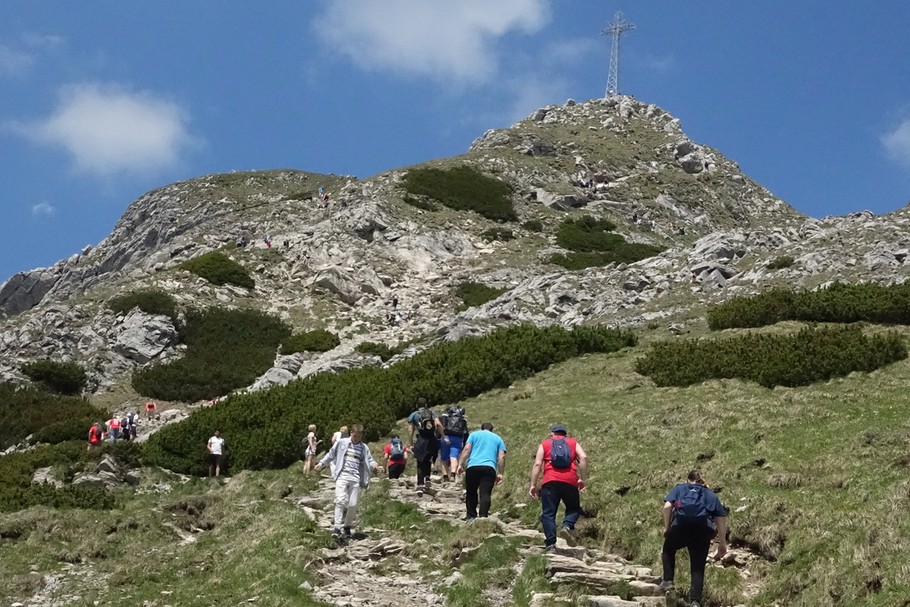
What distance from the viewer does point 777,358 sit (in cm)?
2522

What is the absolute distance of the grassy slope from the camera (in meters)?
11.2

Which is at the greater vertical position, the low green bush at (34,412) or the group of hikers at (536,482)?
the low green bush at (34,412)

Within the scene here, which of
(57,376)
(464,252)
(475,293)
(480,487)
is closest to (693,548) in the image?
(480,487)

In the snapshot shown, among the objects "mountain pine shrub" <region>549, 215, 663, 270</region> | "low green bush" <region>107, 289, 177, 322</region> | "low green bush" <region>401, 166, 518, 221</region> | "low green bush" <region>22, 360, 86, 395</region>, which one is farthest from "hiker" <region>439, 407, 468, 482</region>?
"low green bush" <region>401, 166, 518, 221</region>

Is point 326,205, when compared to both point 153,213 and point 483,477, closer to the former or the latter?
point 153,213

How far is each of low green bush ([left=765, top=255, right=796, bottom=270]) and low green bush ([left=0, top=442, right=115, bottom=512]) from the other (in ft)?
99.5

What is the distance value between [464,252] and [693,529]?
5338cm

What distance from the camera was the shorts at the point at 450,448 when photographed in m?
20.0

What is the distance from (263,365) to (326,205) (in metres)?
26.7

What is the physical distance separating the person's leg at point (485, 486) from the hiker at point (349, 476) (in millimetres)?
1954

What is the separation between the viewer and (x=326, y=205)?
7156 centimetres

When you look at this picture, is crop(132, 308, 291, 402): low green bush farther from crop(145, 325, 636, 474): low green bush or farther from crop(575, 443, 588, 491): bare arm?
crop(575, 443, 588, 491): bare arm

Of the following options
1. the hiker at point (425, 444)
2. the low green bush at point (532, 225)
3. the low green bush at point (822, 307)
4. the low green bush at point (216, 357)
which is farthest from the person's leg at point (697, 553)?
the low green bush at point (532, 225)

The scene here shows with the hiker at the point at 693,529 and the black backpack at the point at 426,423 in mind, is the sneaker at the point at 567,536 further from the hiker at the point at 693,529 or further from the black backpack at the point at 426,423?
the black backpack at the point at 426,423
